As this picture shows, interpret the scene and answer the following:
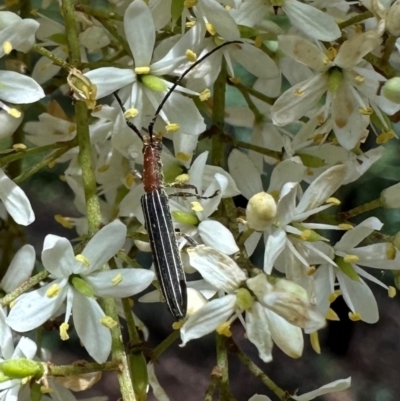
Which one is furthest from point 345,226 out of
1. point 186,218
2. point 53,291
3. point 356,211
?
point 53,291

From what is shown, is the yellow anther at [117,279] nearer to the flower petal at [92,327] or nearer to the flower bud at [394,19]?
the flower petal at [92,327]

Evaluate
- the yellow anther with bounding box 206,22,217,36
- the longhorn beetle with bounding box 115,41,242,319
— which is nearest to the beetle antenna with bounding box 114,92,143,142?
the longhorn beetle with bounding box 115,41,242,319

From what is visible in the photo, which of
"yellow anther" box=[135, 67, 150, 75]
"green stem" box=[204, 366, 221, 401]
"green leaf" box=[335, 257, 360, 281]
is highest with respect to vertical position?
"yellow anther" box=[135, 67, 150, 75]

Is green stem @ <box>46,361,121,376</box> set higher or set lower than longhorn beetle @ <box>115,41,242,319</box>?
lower

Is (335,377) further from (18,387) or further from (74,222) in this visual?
(18,387)

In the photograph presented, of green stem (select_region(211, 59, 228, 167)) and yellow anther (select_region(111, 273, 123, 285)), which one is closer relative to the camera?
yellow anther (select_region(111, 273, 123, 285))

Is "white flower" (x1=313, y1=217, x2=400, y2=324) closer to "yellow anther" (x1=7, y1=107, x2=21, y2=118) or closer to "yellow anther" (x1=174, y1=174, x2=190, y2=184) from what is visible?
"yellow anther" (x1=174, y1=174, x2=190, y2=184)

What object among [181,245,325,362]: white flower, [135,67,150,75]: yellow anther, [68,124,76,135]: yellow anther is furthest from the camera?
[68,124,76,135]: yellow anther
